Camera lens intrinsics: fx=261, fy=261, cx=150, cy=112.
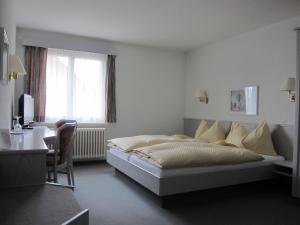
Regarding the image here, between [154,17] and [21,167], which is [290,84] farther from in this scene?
[21,167]

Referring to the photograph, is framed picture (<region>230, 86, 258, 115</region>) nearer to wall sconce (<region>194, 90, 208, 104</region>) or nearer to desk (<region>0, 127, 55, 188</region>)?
wall sconce (<region>194, 90, 208, 104</region>)

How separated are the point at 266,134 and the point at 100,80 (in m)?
3.29

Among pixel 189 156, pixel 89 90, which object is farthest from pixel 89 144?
pixel 189 156

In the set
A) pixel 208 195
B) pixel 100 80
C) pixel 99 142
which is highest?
pixel 100 80

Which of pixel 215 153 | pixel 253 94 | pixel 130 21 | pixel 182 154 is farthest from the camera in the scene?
pixel 253 94

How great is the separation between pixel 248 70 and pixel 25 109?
3.74m

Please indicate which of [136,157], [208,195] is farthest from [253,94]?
[136,157]

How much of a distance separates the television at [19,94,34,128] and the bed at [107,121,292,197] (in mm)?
1634

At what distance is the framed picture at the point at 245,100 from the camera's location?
4430mm

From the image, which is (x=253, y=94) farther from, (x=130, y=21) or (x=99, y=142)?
(x=99, y=142)

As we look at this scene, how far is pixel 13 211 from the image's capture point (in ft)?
3.24

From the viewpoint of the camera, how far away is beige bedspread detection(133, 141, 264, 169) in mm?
3031

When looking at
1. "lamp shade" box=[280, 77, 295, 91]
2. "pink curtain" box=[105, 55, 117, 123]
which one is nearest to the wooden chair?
"pink curtain" box=[105, 55, 117, 123]

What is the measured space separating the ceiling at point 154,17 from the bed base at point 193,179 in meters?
2.13
